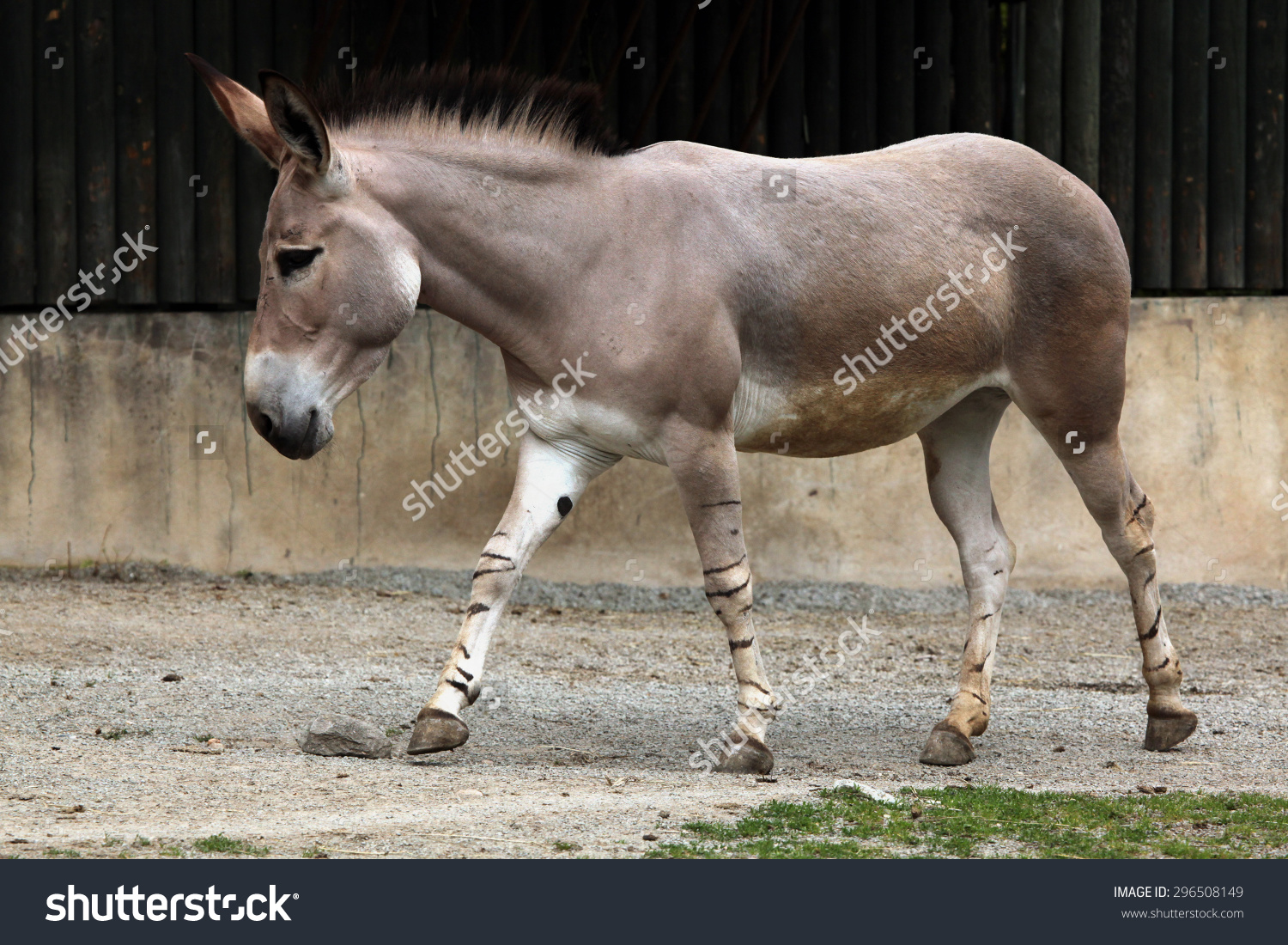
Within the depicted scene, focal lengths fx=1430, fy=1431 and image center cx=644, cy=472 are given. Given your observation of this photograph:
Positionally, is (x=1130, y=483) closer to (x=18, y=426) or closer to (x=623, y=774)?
(x=623, y=774)

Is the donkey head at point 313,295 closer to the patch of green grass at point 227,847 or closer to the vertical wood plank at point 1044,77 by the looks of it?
the patch of green grass at point 227,847

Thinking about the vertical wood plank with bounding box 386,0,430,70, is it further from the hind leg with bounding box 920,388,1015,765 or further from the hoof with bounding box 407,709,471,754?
the hoof with bounding box 407,709,471,754

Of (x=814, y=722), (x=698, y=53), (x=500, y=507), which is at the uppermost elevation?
(x=698, y=53)

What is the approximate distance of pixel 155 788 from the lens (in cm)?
407

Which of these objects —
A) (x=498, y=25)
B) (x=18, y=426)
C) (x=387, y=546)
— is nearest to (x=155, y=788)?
(x=387, y=546)

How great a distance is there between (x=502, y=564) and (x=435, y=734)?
59cm

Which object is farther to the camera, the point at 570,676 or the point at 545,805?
the point at 570,676

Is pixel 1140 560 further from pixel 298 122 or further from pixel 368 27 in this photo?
pixel 368 27

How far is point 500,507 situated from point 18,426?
9.70 feet

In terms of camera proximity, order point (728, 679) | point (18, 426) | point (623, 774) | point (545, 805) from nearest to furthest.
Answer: point (545, 805) → point (623, 774) → point (728, 679) → point (18, 426)

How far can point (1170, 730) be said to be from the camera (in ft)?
17.2

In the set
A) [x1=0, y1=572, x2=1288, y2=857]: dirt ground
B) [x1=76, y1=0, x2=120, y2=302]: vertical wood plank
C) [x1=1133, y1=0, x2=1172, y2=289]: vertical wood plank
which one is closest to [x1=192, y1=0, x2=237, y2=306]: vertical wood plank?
[x1=76, y1=0, x2=120, y2=302]: vertical wood plank

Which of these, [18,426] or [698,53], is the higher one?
[698,53]

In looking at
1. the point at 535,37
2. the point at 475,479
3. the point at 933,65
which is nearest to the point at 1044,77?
the point at 933,65
